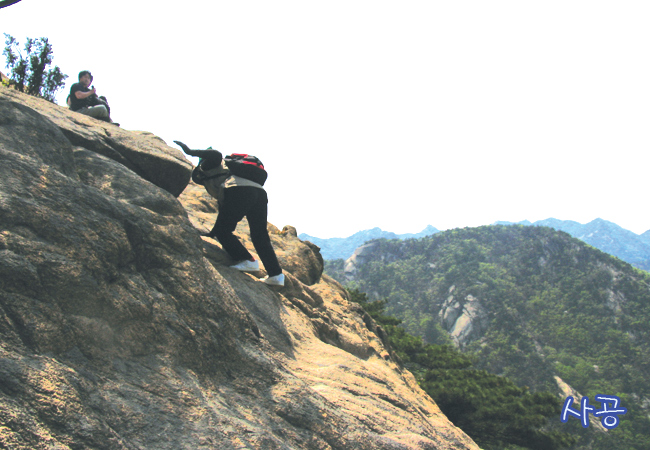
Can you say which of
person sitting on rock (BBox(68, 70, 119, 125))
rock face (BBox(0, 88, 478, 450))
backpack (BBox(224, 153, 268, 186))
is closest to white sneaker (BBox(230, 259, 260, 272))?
rock face (BBox(0, 88, 478, 450))

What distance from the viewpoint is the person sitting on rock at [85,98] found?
6.42m

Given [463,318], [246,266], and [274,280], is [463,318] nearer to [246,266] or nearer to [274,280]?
[274,280]

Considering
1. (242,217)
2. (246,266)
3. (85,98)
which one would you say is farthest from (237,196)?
(85,98)

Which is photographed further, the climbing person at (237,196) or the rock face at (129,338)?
the climbing person at (237,196)

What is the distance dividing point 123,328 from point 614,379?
306 ft

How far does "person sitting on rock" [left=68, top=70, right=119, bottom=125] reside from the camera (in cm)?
642

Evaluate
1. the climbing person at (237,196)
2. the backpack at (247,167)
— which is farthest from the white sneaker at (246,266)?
the backpack at (247,167)

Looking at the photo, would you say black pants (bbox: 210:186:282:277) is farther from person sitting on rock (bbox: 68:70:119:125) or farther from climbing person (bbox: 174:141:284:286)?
person sitting on rock (bbox: 68:70:119:125)

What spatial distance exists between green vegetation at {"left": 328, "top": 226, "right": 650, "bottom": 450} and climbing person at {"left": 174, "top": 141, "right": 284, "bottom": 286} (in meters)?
64.8

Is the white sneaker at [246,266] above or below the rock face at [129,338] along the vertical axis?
above

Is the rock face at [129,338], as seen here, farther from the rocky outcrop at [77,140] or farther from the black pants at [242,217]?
the black pants at [242,217]

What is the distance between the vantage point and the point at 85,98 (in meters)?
6.75

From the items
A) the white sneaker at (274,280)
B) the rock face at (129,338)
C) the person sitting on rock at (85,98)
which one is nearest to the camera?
the rock face at (129,338)

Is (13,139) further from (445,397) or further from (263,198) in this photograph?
(445,397)
